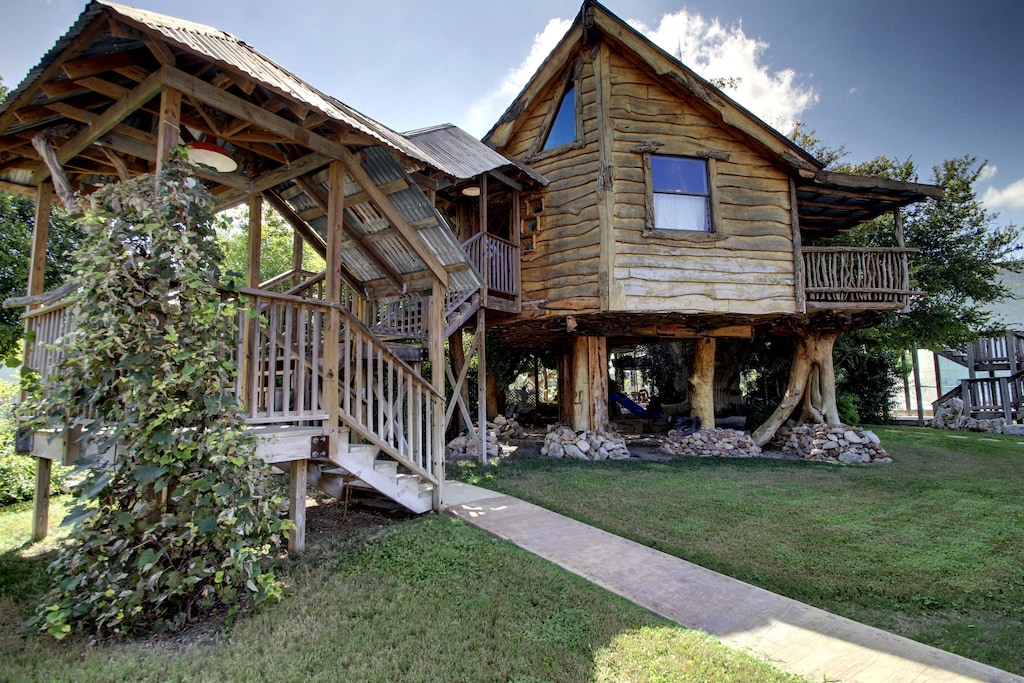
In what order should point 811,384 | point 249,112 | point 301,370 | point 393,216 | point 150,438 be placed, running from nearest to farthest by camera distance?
1. point 150,438
2. point 301,370
3. point 249,112
4. point 393,216
5. point 811,384

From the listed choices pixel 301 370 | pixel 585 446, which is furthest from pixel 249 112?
pixel 585 446

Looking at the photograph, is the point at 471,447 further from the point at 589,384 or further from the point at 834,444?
the point at 834,444

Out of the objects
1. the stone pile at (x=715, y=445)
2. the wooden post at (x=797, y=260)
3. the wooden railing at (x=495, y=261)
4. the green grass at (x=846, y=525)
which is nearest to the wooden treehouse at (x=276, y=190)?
the green grass at (x=846, y=525)

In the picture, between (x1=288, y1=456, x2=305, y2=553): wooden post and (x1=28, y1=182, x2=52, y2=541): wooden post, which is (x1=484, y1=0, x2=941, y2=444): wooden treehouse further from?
(x1=28, y1=182, x2=52, y2=541): wooden post

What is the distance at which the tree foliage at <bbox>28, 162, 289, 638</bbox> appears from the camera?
2.90 metres

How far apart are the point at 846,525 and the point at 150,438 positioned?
6.66 m

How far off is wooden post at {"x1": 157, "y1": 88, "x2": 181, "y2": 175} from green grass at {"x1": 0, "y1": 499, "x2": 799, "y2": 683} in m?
3.04

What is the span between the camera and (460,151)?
30.9ft

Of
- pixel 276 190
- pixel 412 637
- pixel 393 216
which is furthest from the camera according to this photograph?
pixel 276 190

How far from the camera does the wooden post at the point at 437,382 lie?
5.68m

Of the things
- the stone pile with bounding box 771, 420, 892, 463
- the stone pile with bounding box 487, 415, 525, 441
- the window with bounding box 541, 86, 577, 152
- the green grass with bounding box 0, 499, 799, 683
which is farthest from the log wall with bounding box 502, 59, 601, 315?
the green grass with bounding box 0, 499, 799, 683

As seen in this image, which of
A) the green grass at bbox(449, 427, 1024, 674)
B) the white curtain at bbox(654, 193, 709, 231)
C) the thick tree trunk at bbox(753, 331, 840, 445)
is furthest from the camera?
the thick tree trunk at bbox(753, 331, 840, 445)

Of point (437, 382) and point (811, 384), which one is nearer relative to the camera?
point (437, 382)

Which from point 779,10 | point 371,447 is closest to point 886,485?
point 371,447
